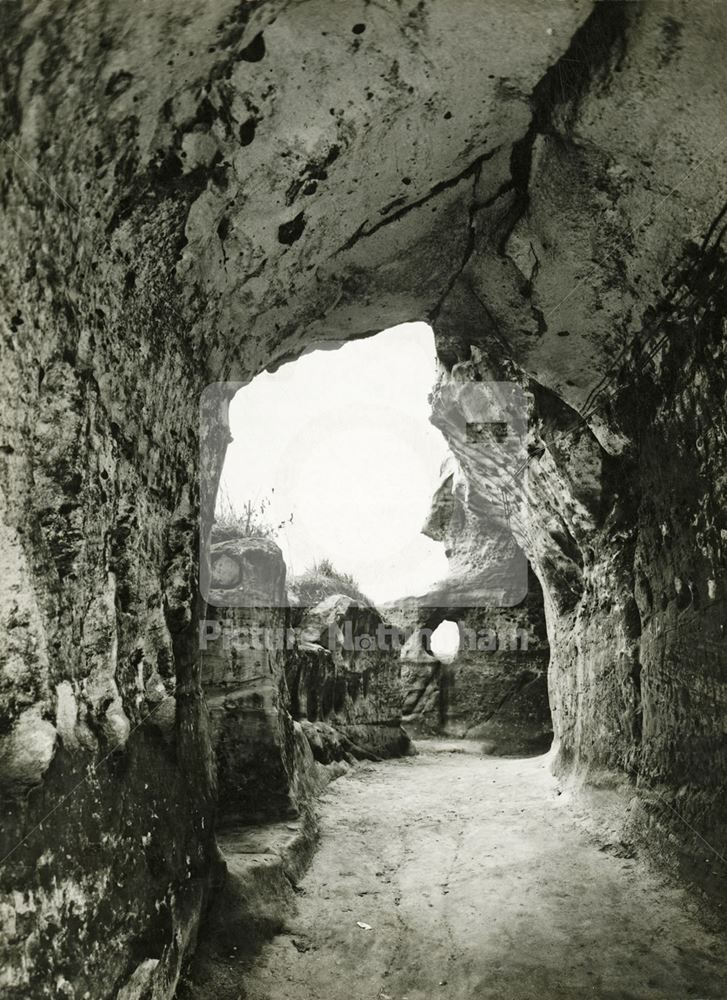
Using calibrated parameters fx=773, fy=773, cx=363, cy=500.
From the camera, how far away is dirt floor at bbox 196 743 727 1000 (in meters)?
2.49

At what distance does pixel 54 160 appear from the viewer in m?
1.90

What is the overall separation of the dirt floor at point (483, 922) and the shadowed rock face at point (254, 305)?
16.6 inches

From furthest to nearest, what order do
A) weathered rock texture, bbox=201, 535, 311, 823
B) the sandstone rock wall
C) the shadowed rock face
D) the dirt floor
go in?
the sandstone rock wall
weathered rock texture, bbox=201, 535, 311, 823
the dirt floor
the shadowed rock face

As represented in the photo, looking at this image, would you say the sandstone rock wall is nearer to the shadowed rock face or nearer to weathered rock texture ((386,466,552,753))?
weathered rock texture ((386,466,552,753))

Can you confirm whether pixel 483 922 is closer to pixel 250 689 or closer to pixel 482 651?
pixel 250 689

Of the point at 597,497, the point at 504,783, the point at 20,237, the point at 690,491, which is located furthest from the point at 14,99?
the point at 504,783

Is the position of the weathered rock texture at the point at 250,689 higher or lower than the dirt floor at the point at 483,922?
higher

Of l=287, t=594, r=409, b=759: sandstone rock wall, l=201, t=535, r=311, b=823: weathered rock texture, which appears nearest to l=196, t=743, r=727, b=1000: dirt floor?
l=201, t=535, r=311, b=823: weathered rock texture

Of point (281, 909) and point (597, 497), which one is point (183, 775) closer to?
point (281, 909)

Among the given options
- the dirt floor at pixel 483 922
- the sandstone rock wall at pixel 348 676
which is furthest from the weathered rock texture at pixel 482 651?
the dirt floor at pixel 483 922

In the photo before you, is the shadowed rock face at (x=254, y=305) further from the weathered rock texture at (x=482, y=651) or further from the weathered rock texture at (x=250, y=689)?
the weathered rock texture at (x=482, y=651)

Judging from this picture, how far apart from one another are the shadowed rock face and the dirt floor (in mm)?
422

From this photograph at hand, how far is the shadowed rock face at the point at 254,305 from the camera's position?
182cm

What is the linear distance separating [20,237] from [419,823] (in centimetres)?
399
